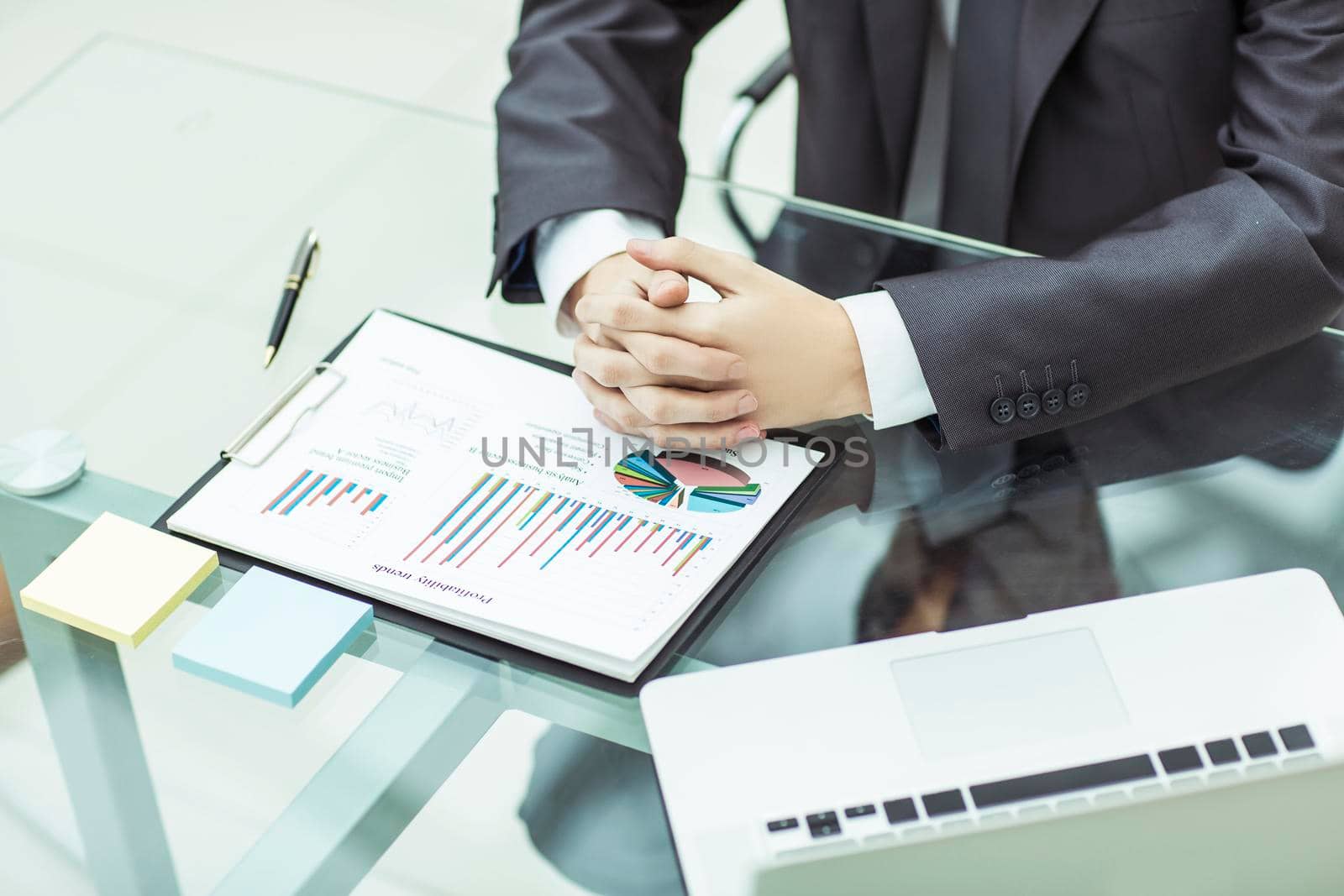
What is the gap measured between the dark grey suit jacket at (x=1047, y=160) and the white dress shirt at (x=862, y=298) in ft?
0.06

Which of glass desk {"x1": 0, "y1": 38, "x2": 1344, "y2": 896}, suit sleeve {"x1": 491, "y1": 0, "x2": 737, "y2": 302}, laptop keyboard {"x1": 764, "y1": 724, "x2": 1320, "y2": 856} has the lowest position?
glass desk {"x1": 0, "y1": 38, "x2": 1344, "y2": 896}

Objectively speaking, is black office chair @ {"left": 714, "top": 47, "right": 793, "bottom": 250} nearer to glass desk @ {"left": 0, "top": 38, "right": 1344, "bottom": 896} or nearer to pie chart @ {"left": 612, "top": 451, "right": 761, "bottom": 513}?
glass desk @ {"left": 0, "top": 38, "right": 1344, "bottom": 896}

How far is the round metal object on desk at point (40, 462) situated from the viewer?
1.07 m

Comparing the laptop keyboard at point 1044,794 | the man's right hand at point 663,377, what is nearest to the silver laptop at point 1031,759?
the laptop keyboard at point 1044,794

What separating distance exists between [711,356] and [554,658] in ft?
0.93

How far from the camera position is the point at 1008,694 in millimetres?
806

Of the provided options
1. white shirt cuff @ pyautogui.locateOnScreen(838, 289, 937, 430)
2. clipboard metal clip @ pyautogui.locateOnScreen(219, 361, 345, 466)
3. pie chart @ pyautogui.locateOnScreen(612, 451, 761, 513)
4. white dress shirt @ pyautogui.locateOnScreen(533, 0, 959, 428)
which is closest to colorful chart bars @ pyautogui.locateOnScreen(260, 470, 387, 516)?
clipboard metal clip @ pyautogui.locateOnScreen(219, 361, 345, 466)

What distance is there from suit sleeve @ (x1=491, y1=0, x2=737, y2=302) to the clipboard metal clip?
0.21 m

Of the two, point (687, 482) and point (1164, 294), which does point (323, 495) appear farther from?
point (1164, 294)

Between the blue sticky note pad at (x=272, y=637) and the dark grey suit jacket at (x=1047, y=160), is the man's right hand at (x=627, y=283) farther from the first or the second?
the blue sticky note pad at (x=272, y=637)

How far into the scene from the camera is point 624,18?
4.53ft

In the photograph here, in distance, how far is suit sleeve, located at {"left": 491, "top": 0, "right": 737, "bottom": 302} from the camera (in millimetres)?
1236

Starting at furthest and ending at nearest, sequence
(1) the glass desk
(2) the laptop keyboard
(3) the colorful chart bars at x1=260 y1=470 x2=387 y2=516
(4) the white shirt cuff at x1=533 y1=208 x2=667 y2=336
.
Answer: (4) the white shirt cuff at x1=533 y1=208 x2=667 y2=336 → (3) the colorful chart bars at x1=260 y1=470 x2=387 y2=516 → (1) the glass desk → (2) the laptop keyboard

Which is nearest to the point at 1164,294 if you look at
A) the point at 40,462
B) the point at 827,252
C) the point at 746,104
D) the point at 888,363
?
the point at 888,363
